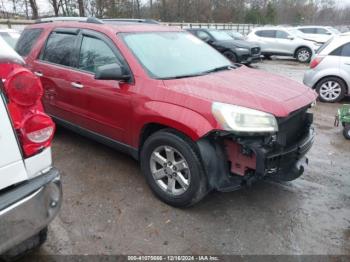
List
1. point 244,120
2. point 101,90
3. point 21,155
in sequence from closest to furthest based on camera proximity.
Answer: point 21,155, point 244,120, point 101,90

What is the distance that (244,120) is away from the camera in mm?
2756

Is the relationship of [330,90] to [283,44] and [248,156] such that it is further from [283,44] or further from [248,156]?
[283,44]

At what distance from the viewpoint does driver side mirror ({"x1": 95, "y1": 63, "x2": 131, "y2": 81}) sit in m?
3.23

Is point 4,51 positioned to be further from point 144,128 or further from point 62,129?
point 62,129

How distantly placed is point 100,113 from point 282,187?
7.40ft

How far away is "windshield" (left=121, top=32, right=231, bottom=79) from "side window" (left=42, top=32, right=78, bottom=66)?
0.92m

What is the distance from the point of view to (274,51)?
57.4 feet

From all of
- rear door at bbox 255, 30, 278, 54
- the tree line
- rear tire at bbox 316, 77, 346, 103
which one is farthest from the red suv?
the tree line

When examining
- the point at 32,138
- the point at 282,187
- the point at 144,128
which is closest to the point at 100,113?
the point at 144,128

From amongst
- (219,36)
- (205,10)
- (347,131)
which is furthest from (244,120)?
(205,10)

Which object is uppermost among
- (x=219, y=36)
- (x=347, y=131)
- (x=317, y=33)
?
(x=317, y=33)

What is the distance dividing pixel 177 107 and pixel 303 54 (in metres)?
16.2

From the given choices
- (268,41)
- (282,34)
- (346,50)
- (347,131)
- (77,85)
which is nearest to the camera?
(77,85)

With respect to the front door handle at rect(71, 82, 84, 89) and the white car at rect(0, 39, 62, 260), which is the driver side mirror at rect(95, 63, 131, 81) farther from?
the white car at rect(0, 39, 62, 260)
